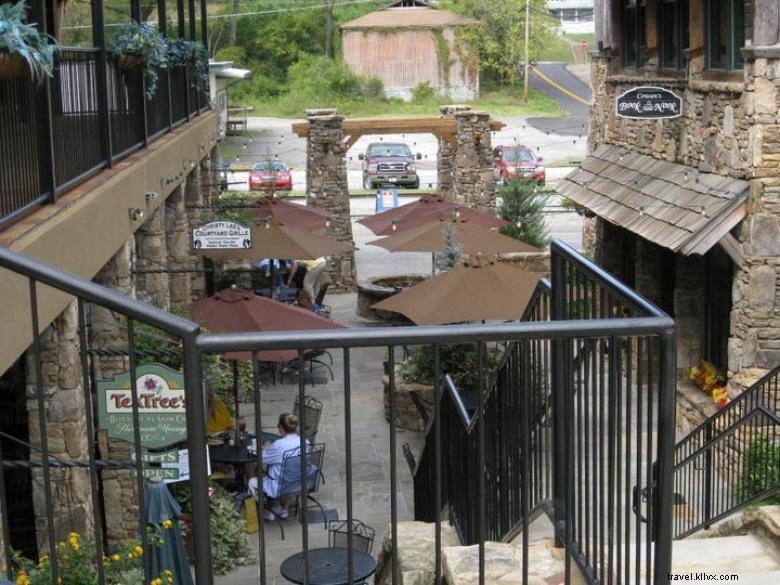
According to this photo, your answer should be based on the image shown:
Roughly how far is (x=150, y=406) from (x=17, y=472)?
2575mm

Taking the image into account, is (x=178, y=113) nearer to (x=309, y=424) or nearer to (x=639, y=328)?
(x=309, y=424)

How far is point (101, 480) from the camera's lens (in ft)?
32.7

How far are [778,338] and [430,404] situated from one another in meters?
4.29

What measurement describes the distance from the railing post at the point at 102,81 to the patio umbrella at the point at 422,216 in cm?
1021

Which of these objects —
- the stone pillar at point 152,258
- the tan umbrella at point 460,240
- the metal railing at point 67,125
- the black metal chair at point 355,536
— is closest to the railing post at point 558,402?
the metal railing at point 67,125

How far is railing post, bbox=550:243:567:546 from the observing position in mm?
3926

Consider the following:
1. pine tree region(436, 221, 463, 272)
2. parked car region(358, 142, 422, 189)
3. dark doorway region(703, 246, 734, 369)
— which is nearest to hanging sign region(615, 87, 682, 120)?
dark doorway region(703, 246, 734, 369)

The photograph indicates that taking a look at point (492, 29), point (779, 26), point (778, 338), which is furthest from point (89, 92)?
point (492, 29)

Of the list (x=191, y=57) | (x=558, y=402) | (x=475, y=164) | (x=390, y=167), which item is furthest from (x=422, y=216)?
(x=390, y=167)

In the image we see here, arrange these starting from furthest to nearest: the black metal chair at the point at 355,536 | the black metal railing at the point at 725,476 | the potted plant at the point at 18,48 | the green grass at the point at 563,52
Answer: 1. the green grass at the point at 563,52
2. the black metal railing at the point at 725,476
3. the black metal chair at the point at 355,536
4. the potted plant at the point at 18,48

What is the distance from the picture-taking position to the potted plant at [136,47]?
34.7 ft

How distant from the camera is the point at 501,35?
57906 mm

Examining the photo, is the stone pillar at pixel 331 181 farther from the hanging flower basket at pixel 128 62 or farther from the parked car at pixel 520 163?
the hanging flower basket at pixel 128 62

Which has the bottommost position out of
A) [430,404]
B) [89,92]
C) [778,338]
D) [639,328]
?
[430,404]
